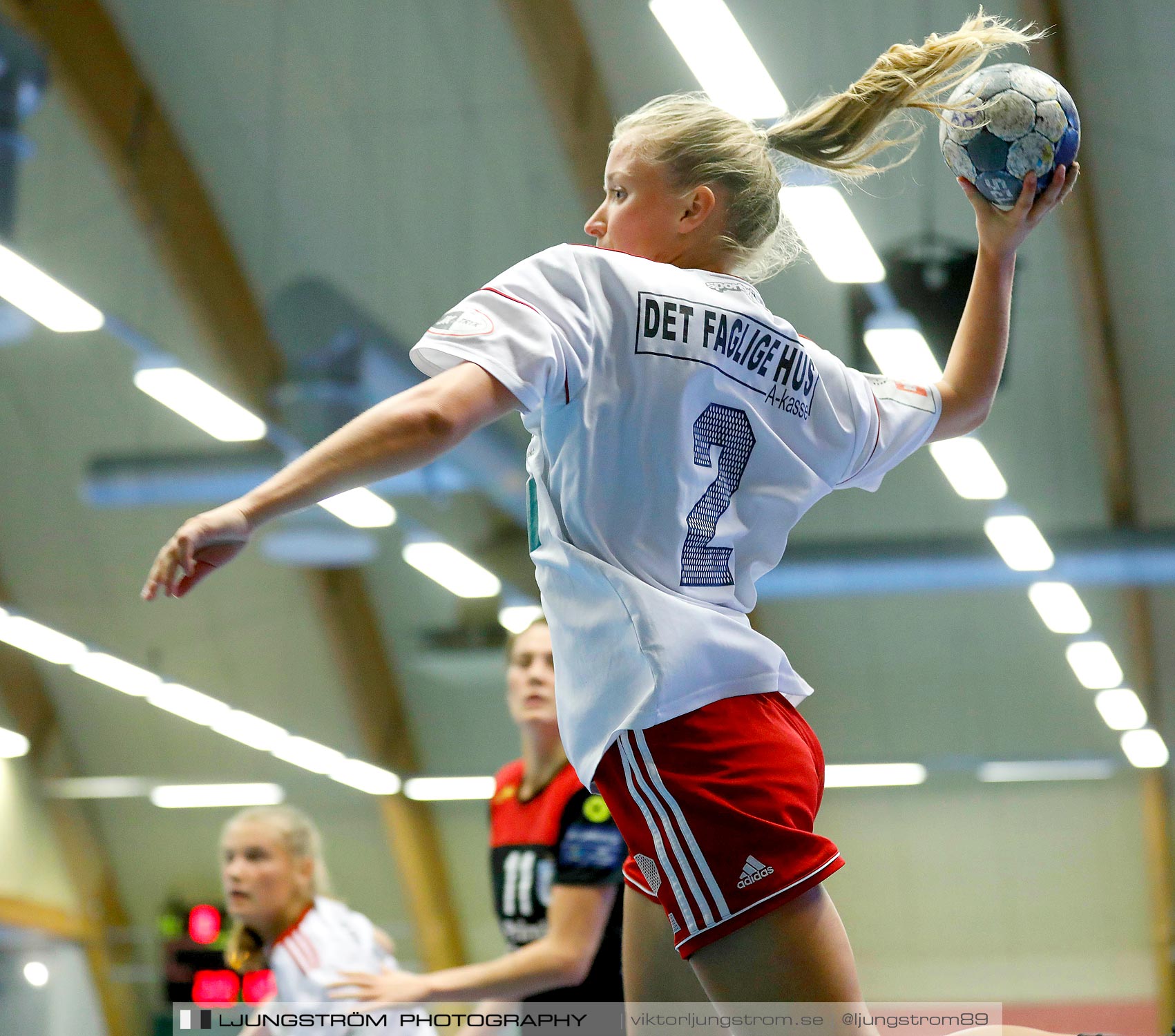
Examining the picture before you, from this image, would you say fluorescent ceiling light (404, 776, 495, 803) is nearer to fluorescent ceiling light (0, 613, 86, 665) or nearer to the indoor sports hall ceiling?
the indoor sports hall ceiling

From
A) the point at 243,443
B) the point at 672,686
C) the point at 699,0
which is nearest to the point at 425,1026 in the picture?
the point at 672,686

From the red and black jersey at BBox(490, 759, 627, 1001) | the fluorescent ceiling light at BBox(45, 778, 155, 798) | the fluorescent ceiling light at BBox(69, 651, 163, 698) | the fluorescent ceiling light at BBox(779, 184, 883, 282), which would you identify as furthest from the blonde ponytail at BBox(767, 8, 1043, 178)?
the fluorescent ceiling light at BBox(45, 778, 155, 798)

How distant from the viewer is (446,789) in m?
16.1

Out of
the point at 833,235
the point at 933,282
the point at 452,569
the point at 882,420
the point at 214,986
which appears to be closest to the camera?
the point at 882,420

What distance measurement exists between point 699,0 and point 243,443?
21.9 feet

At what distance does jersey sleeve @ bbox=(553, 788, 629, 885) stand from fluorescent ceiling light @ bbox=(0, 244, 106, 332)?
8045mm

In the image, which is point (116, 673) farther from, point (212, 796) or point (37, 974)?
point (37, 974)

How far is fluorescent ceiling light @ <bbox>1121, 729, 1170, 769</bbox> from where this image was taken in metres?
13.8

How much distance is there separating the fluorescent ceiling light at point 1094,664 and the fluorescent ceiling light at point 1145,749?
0.61m

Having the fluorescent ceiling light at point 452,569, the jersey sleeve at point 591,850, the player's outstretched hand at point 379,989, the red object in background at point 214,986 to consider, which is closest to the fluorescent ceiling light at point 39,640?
the fluorescent ceiling light at point 452,569

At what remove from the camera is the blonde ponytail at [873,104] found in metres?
2.02

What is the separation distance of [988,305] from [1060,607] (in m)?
11.9

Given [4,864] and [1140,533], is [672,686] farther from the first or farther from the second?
[4,864]

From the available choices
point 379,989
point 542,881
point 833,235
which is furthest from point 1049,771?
point 379,989
